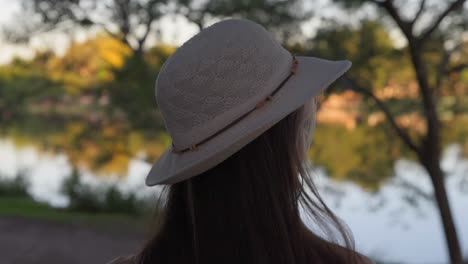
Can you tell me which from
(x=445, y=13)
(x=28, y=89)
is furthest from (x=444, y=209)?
(x=28, y=89)

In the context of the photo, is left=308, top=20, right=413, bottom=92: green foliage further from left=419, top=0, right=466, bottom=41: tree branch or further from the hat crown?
the hat crown

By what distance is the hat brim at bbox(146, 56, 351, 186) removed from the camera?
3.36 ft

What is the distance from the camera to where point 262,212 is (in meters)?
1.03

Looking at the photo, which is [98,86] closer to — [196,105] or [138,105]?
[138,105]

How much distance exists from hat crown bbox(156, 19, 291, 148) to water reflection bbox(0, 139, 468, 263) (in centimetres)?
276

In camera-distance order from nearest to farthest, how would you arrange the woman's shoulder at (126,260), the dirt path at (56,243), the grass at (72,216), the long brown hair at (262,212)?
1. the long brown hair at (262,212)
2. the woman's shoulder at (126,260)
3. the dirt path at (56,243)
4. the grass at (72,216)

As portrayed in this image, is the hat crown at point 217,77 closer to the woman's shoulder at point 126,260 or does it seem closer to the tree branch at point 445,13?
the woman's shoulder at point 126,260

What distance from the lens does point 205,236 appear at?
1075 millimetres

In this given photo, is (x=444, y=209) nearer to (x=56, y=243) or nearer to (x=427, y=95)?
(x=427, y=95)

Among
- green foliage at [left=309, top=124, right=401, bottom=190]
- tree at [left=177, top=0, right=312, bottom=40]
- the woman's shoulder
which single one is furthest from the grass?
the woman's shoulder

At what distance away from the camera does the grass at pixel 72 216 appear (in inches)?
385

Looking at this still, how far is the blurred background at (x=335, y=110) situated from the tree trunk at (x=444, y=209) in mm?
11

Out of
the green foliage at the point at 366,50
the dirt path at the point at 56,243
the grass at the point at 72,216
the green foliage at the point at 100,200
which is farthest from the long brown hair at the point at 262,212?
the green foliage at the point at 100,200

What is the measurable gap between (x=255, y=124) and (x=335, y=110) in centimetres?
663
